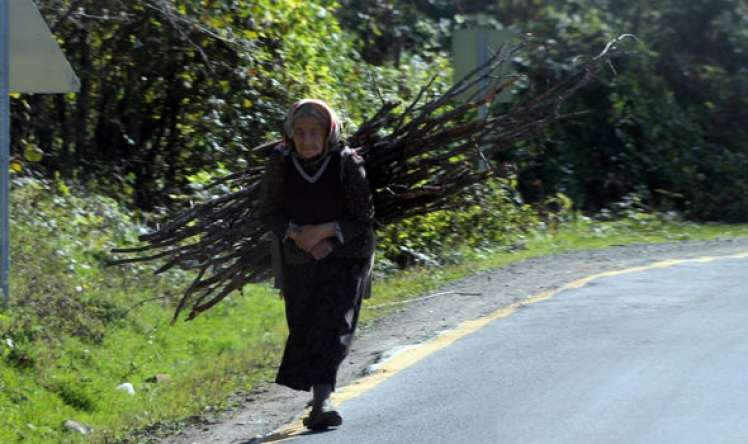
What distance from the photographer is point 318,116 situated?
685 cm

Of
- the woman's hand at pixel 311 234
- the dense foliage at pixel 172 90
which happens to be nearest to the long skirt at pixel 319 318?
the woman's hand at pixel 311 234

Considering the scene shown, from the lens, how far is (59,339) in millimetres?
9766

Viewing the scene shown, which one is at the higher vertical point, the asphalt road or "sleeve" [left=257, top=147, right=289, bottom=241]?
"sleeve" [left=257, top=147, right=289, bottom=241]

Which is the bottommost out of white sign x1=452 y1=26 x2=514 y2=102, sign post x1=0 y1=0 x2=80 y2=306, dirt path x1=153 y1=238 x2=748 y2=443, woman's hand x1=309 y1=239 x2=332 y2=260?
dirt path x1=153 y1=238 x2=748 y2=443

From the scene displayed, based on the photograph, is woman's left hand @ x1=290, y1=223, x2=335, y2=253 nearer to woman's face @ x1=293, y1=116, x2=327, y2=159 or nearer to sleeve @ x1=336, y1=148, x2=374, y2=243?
sleeve @ x1=336, y1=148, x2=374, y2=243

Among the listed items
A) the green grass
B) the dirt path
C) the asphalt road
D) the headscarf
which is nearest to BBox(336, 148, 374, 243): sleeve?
the headscarf

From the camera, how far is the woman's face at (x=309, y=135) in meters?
6.87

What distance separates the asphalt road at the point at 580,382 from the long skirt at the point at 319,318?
328 mm

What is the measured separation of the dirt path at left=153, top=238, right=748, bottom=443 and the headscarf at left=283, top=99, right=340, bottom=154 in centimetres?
155

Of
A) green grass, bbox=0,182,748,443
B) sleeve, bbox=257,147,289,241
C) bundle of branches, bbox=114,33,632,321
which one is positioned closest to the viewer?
sleeve, bbox=257,147,289,241

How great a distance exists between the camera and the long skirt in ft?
23.1

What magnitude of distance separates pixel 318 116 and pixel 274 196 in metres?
0.52

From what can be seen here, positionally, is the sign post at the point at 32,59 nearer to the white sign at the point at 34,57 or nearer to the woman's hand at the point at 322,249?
the white sign at the point at 34,57

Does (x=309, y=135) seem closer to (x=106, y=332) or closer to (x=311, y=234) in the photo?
(x=311, y=234)
